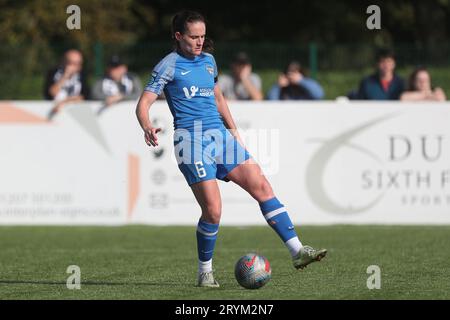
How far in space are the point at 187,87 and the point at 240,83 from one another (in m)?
8.27

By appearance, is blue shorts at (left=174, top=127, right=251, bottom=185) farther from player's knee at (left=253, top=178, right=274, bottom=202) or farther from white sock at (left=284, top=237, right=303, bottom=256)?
white sock at (left=284, top=237, right=303, bottom=256)

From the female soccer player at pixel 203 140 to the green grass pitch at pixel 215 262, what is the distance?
1.50 ft

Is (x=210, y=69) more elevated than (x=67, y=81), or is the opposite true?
(x=67, y=81)

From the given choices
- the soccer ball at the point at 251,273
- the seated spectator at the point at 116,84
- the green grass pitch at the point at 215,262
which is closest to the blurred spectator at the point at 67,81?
the seated spectator at the point at 116,84

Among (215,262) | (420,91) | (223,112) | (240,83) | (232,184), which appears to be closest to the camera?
(223,112)

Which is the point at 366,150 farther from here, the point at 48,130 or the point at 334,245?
the point at 48,130

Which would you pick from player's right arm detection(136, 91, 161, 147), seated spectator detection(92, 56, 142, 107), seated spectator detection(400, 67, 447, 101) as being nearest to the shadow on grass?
player's right arm detection(136, 91, 161, 147)

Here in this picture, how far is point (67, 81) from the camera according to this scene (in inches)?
665

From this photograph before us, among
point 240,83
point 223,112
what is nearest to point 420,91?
point 240,83

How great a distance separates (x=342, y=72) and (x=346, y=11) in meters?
18.5

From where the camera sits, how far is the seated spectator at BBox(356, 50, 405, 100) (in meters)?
16.2

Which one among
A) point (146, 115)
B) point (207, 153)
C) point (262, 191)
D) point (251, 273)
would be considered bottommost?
point (251, 273)

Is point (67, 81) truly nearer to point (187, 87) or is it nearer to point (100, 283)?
point (100, 283)

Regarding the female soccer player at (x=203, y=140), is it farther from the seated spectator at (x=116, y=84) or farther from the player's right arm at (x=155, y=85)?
the seated spectator at (x=116, y=84)
